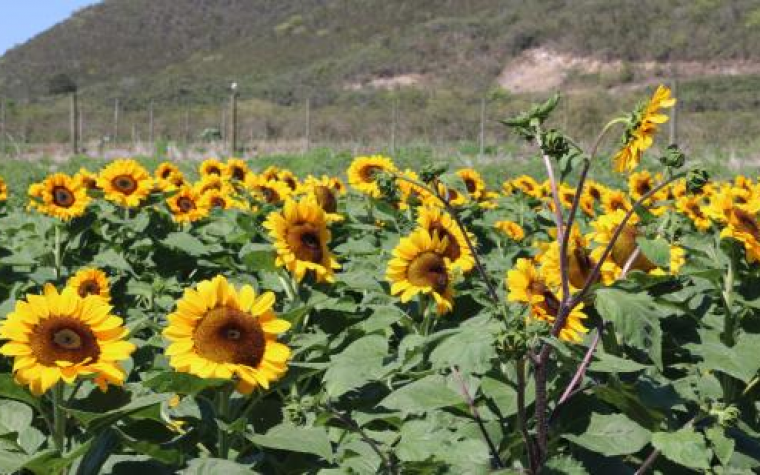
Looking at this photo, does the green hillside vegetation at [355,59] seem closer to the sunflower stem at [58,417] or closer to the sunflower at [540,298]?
the sunflower at [540,298]

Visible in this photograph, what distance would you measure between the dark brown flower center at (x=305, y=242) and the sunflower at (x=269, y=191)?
2.24m

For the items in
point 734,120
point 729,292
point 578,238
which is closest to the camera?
point 578,238

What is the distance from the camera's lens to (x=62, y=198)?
497 centimetres

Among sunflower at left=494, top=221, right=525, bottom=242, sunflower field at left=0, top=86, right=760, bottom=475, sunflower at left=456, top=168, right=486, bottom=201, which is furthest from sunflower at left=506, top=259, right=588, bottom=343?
sunflower at left=456, top=168, right=486, bottom=201

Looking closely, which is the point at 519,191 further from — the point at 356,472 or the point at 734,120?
the point at 734,120

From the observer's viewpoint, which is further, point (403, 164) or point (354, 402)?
point (403, 164)

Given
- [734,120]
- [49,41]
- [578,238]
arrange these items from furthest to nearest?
[49,41]
[734,120]
[578,238]

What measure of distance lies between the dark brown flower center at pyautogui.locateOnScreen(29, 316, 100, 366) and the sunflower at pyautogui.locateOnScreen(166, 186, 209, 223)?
9.95 ft

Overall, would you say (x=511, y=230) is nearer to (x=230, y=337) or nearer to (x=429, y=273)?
(x=429, y=273)

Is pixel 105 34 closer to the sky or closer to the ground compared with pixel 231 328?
closer to the sky

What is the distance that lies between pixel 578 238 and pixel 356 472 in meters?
1.16

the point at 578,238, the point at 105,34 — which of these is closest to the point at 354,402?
the point at 578,238

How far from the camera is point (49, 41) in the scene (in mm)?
84312

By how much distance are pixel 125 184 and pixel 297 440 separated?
3525 millimetres
